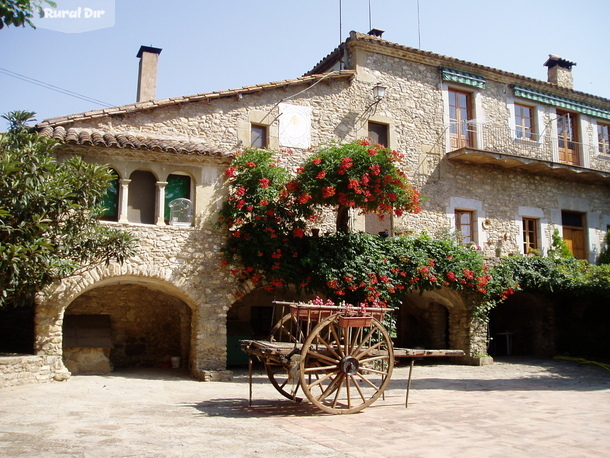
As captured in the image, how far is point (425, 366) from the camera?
13195 mm

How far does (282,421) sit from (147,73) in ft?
31.3

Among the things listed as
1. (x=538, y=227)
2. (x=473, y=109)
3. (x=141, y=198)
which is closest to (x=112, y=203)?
(x=141, y=198)

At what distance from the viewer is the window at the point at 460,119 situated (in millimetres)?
15289

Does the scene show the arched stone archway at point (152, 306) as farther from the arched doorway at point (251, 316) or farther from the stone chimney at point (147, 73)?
the stone chimney at point (147, 73)

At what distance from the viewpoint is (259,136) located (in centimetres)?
1270

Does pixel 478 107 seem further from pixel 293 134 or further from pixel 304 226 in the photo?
pixel 304 226

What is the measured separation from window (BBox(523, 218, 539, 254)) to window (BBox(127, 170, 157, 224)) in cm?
1065

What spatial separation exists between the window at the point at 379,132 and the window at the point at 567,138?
6.22 meters

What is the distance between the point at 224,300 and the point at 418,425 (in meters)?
5.61

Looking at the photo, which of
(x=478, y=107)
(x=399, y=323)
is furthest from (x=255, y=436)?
(x=478, y=107)

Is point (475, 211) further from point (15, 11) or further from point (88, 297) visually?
point (15, 11)

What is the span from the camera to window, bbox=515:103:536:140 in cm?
1634

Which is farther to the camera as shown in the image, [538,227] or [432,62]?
[538,227]

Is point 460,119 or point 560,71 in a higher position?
point 560,71
